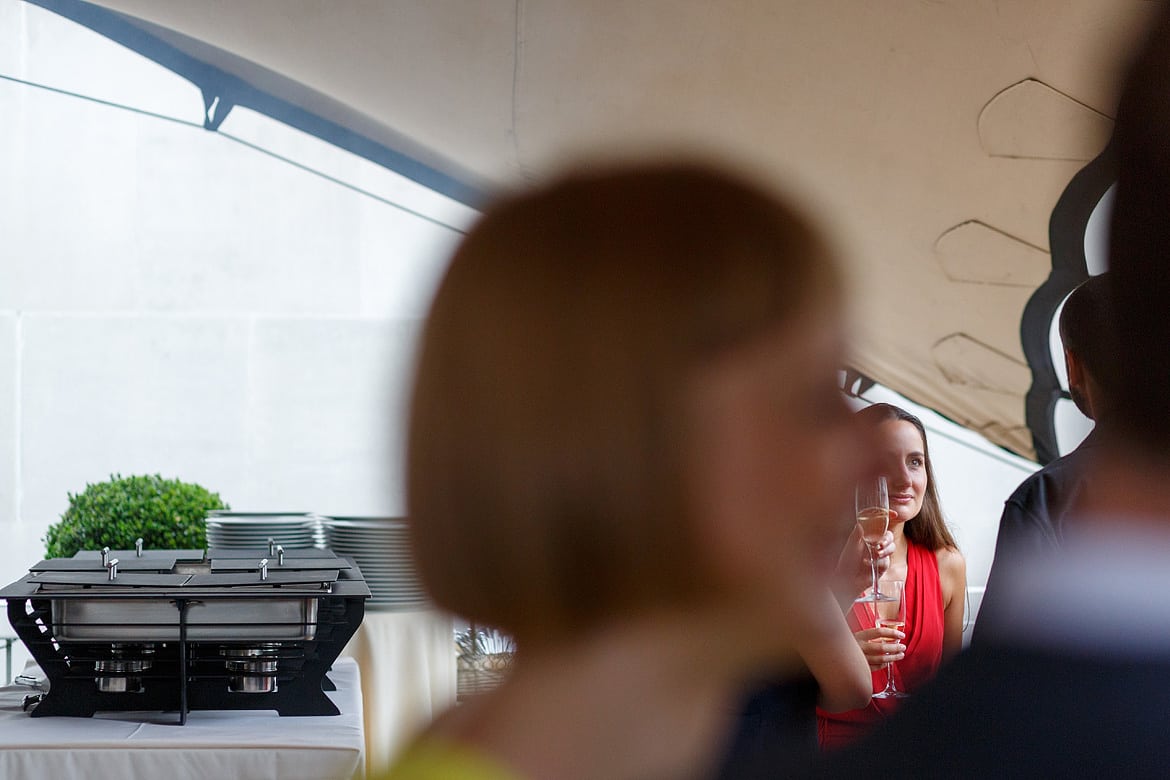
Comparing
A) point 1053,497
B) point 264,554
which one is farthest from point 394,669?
point 1053,497

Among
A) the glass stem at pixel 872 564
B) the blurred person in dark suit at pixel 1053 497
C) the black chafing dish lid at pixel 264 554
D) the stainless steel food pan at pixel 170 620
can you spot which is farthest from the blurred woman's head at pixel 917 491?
the stainless steel food pan at pixel 170 620

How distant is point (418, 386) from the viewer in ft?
1.64

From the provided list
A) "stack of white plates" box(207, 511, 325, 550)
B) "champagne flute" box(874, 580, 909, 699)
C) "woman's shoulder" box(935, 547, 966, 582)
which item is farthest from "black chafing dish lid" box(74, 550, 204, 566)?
"woman's shoulder" box(935, 547, 966, 582)

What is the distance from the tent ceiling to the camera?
260 centimetres

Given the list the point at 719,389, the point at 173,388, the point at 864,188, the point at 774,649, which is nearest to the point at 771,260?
the point at 719,389

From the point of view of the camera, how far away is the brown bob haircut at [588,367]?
0.44 metres

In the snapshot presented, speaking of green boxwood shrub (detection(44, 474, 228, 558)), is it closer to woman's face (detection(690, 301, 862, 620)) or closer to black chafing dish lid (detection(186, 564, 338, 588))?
black chafing dish lid (detection(186, 564, 338, 588))

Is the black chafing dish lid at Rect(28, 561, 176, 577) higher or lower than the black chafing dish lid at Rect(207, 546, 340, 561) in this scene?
higher

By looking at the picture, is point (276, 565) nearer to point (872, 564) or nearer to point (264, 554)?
point (264, 554)

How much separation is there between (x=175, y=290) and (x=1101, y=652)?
5685 mm

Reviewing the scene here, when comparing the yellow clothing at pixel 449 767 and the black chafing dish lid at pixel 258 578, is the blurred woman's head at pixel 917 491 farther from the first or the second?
the yellow clothing at pixel 449 767

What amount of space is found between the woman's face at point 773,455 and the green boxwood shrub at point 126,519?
209cm

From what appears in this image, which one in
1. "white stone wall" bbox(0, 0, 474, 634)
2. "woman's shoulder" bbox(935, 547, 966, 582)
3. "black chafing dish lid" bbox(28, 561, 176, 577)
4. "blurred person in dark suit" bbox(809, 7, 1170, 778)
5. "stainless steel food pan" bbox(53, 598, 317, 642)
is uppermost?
"white stone wall" bbox(0, 0, 474, 634)

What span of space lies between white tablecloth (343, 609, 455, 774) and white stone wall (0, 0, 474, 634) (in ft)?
11.1
